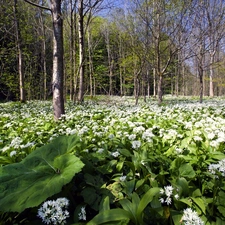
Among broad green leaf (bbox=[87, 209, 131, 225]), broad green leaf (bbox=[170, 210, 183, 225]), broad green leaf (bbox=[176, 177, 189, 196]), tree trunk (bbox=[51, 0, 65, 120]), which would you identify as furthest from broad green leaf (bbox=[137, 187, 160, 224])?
tree trunk (bbox=[51, 0, 65, 120])

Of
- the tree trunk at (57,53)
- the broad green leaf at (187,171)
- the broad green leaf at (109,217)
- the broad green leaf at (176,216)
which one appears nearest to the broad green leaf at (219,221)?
the broad green leaf at (176,216)

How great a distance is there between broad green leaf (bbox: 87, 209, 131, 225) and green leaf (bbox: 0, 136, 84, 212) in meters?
0.31

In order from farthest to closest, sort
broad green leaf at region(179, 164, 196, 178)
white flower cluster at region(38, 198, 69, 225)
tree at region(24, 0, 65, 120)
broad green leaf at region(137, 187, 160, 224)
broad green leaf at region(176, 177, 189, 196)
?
tree at region(24, 0, 65, 120), broad green leaf at region(179, 164, 196, 178), broad green leaf at region(176, 177, 189, 196), broad green leaf at region(137, 187, 160, 224), white flower cluster at region(38, 198, 69, 225)

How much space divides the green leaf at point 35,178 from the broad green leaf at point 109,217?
0.31 metres

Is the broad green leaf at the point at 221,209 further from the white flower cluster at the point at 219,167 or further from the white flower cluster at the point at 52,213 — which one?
the white flower cluster at the point at 52,213

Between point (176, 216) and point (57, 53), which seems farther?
point (57, 53)

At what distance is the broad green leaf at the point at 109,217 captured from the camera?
1.34 meters

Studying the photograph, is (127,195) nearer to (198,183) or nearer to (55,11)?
(198,183)

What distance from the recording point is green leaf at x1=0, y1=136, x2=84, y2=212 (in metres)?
1.33

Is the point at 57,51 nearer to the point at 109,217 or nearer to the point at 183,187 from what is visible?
the point at 183,187

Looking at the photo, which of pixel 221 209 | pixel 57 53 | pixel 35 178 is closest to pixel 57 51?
pixel 57 53

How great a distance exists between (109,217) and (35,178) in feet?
2.02

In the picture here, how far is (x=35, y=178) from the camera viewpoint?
60.4 inches

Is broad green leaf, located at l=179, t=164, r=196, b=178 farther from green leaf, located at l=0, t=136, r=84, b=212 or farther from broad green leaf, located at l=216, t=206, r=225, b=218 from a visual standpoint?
green leaf, located at l=0, t=136, r=84, b=212
